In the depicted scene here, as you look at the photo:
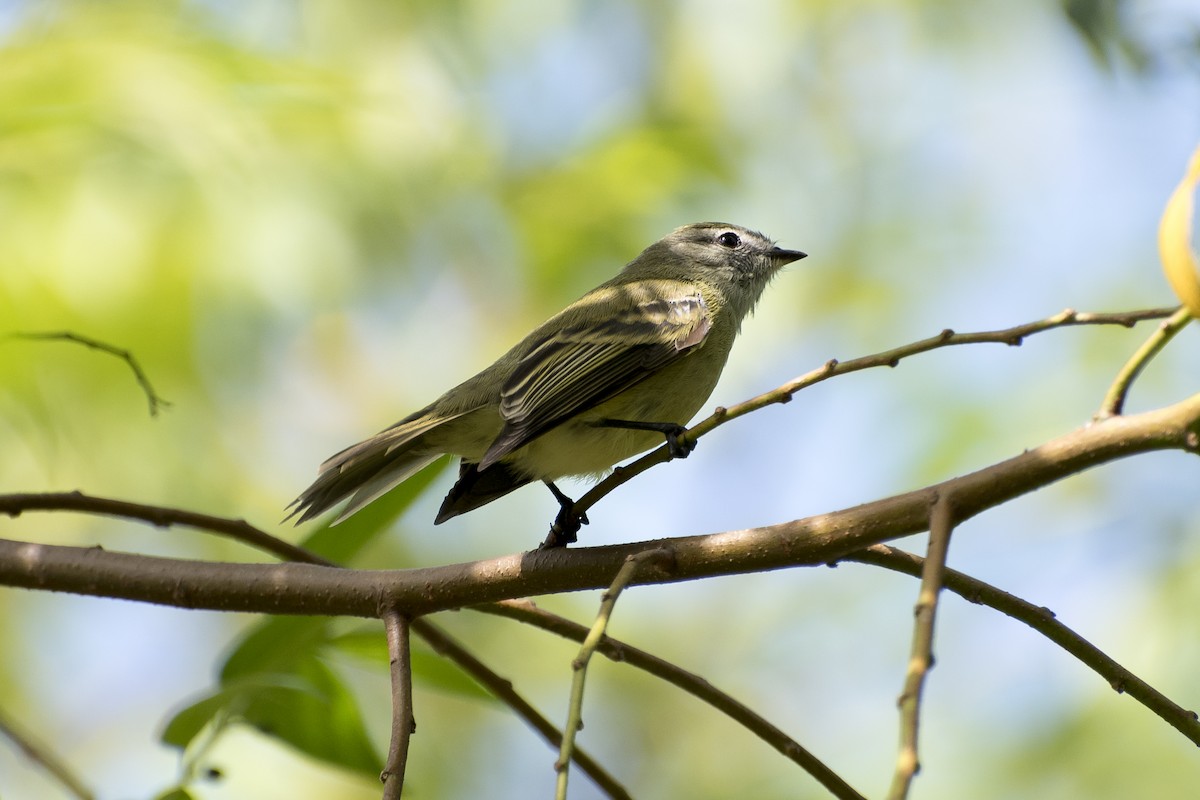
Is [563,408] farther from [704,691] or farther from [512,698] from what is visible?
[704,691]

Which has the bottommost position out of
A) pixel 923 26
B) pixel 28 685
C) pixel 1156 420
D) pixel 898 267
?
pixel 1156 420

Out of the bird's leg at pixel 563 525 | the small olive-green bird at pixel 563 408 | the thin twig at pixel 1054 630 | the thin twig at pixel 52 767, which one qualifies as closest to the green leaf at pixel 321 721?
the thin twig at pixel 52 767

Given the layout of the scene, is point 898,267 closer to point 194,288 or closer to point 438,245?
point 438,245

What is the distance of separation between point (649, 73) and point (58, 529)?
420 centimetres

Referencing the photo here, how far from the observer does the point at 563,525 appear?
3.10 metres

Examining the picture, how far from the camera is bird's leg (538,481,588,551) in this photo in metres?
2.54

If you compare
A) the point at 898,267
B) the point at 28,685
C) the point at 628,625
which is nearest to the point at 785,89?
the point at 898,267

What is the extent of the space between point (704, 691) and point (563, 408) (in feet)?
5.50

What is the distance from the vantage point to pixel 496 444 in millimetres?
3721

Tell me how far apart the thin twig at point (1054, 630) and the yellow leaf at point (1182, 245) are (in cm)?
59

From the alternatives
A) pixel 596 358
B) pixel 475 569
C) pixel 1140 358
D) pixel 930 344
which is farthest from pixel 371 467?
pixel 1140 358

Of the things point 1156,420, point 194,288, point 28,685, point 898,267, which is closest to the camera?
point 1156,420

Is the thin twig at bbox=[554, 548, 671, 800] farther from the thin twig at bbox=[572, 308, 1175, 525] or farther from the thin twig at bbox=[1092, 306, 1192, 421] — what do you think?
the thin twig at bbox=[1092, 306, 1192, 421]

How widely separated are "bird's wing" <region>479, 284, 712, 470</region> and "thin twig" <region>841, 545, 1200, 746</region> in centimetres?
166
